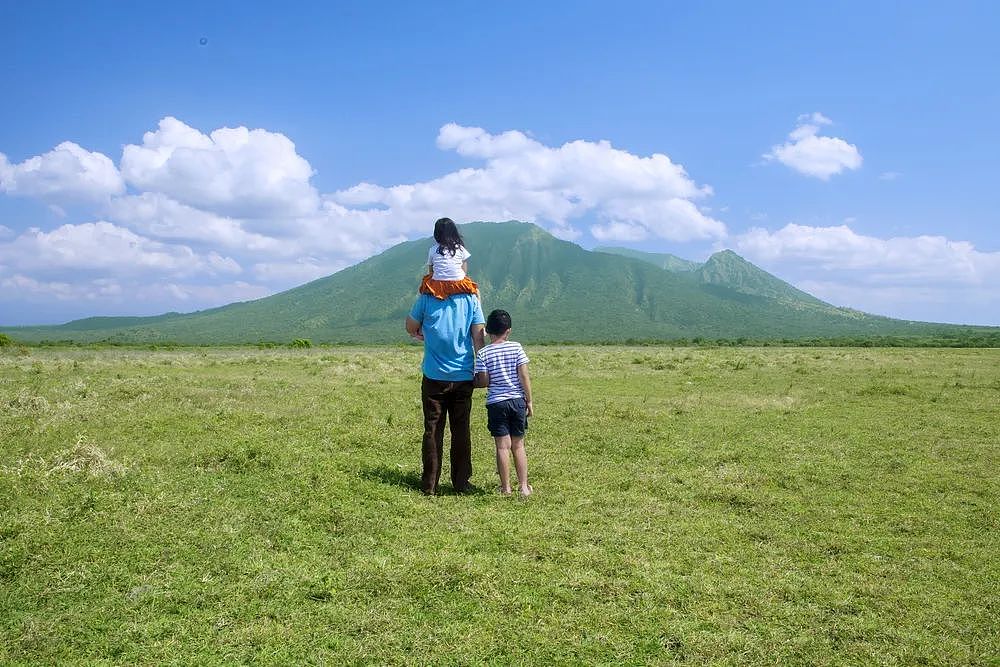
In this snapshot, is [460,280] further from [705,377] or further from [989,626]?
[705,377]

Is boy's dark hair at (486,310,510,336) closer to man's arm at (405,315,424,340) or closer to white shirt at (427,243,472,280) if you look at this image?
white shirt at (427,243,472,280)

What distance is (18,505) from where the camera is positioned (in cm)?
649

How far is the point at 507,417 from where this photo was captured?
7836mm

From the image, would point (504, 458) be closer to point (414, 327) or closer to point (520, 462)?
point (520, 462)

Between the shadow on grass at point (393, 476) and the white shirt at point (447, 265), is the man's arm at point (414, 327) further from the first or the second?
the shadow on grass at point (393, 476)

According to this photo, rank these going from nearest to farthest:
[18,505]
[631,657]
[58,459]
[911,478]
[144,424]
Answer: [631,657] → [18,505] → [58,459] → [911,478] → [144,424]

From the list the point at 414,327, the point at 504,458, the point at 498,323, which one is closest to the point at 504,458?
the point at 504,458

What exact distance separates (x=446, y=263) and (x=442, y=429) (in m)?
2.04

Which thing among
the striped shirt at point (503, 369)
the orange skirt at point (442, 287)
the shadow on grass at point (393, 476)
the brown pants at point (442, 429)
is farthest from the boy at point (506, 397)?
the shadow on grass at point (393, 476)

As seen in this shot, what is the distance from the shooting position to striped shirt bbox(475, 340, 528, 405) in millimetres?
7855

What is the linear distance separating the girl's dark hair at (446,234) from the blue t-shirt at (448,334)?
1.92 ft

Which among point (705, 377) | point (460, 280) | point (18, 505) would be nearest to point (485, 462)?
point (460, 280)

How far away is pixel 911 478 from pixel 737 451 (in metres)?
2.45

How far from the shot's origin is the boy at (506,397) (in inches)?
→ 307
